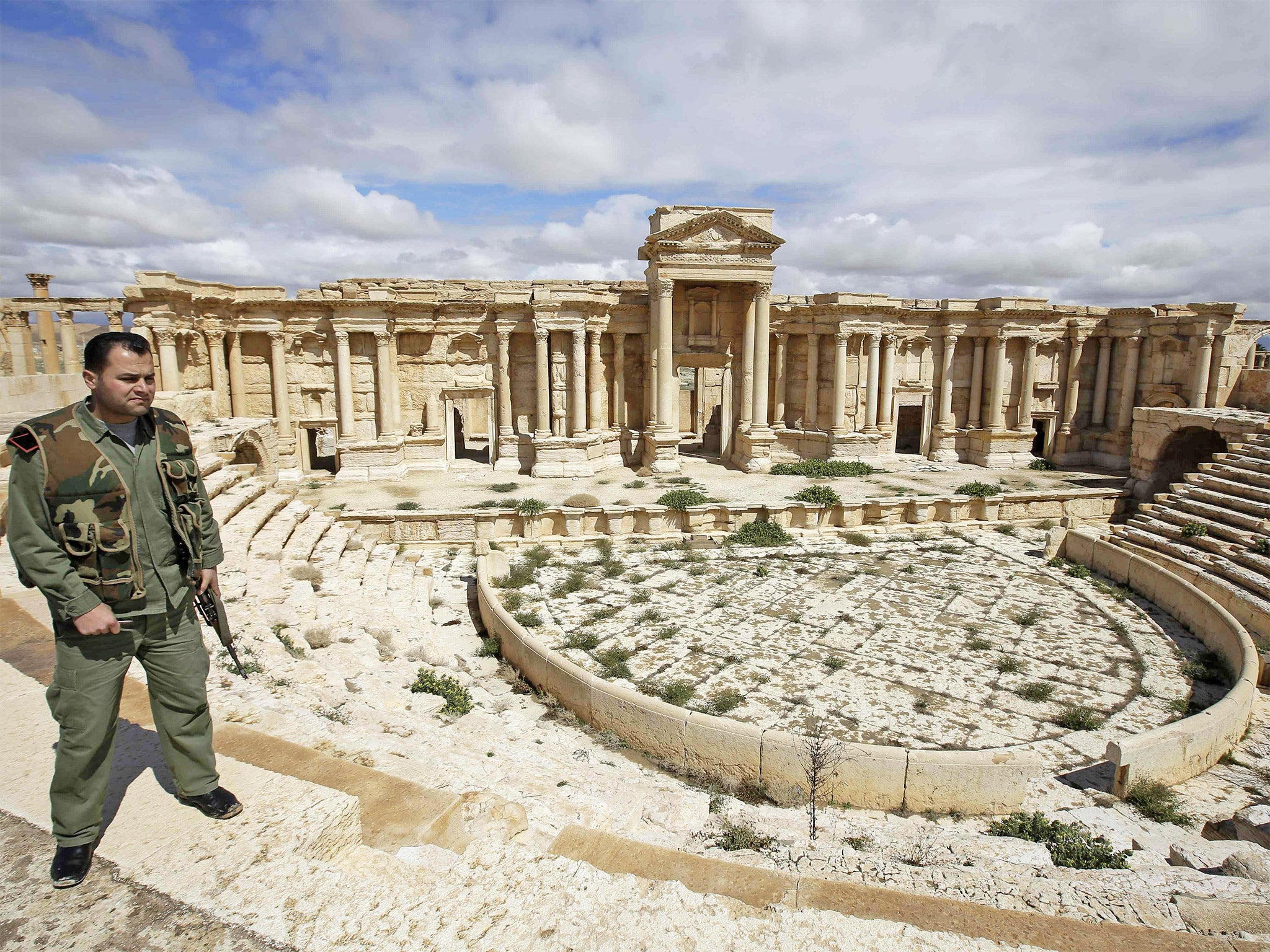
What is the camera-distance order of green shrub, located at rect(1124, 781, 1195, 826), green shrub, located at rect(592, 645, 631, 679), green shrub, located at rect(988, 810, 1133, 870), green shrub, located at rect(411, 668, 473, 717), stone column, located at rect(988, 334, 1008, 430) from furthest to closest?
1. stone column, located at rect(988, 334, 1008, 430)
2. green shrub, located at rect(592, 645, 631, 679)
3. green shrub, located at rect(411, 668, 473, 717)
4. green shrub, located at rect(1124, 781, 1195, 826)
5. green shrub, located at rect(988, 810, 1133, 870)

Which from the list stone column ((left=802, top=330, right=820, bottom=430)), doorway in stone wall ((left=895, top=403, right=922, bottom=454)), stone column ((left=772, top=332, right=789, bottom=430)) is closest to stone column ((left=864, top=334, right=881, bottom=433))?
stone column ((left=802, top=330, right=820, bottom=430))

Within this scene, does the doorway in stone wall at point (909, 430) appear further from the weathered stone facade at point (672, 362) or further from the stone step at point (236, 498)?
the stone step at point (236, 498)

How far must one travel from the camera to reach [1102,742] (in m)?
8.12

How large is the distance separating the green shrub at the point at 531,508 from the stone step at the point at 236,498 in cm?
562

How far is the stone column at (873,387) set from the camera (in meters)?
25.3

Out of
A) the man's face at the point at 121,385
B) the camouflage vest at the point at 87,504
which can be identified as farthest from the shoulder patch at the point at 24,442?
the man's face at the point at 121,385

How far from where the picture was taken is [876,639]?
10.9 metres

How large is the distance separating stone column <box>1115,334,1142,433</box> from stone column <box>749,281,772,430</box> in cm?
1435

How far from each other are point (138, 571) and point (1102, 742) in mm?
9579

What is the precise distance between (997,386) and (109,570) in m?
28.6

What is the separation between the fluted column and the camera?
23312mm

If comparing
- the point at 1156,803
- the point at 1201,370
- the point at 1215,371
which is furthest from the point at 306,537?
the point at 1215,371

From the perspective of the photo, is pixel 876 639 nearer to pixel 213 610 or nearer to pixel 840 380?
pixel 213 610

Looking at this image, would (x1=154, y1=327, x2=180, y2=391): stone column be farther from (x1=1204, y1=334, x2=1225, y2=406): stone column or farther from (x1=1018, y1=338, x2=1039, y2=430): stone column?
(x1=1204, y1=334, x2=1225, y2=406): stone column
